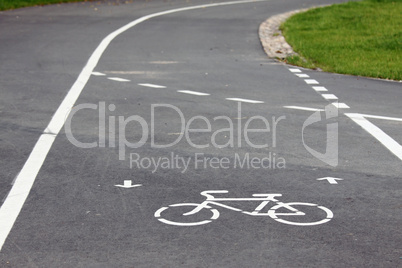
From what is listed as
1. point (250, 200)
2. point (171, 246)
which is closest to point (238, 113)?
point (250, 200)

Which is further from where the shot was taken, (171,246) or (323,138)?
(323,138)

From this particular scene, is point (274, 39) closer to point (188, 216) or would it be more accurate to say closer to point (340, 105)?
point (340, 105)

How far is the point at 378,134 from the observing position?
11711 mm

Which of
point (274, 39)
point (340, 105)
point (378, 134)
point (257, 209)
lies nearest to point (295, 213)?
point (257, 209)

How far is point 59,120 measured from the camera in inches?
496

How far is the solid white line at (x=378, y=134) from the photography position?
10812 millimetres

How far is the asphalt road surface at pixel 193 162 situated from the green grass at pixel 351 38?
93cm

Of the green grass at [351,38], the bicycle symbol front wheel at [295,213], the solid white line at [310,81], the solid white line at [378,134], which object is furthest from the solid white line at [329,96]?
the bicycle symbol front wheel at [295,213]

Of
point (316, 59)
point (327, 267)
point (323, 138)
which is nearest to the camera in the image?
point (327, 267)

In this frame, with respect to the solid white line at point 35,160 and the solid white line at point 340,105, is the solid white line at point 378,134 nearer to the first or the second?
the solid white line at point 340,105

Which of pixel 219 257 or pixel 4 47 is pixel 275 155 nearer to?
pixel 219 257

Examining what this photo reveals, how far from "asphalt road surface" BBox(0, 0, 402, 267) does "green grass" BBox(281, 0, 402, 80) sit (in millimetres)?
929

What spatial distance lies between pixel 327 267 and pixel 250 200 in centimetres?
200

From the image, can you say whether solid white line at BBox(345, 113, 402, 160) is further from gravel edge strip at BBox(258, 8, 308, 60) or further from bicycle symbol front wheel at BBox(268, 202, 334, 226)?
gravel edge strip at BBox(258, 8, 308, 60)
